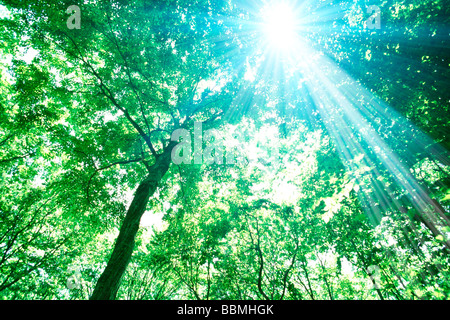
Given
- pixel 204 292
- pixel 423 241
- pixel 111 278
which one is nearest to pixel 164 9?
pixel 111 278

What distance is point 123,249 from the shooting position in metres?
5.34

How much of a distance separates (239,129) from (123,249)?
9.18 metres

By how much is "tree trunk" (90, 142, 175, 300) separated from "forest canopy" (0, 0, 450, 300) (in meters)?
0.03

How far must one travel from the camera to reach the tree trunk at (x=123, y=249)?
458 cm

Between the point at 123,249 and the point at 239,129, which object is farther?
the point at 239,129

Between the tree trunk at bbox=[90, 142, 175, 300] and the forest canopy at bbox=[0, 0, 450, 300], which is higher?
the forest canopy at bbox=[0, 0, 450, 300]

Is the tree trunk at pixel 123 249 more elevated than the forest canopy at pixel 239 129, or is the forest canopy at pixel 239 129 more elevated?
the forest canopy at pixel 239 129

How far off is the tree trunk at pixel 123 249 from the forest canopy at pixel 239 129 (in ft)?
0.11

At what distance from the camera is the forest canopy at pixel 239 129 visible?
5.08 meters

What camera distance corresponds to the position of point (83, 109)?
1024 cm

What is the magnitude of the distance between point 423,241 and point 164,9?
12.4 meters

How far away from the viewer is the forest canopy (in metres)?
5.08

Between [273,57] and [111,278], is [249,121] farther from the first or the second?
[111,278]

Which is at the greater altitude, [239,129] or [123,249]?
[239,129]
